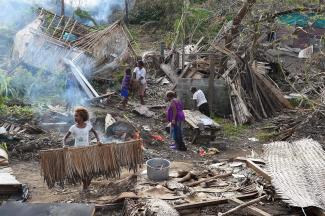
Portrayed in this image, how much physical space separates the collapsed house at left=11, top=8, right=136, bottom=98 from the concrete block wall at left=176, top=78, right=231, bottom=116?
2.80m

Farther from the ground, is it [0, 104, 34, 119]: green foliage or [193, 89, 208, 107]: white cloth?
[193, 89, 208, 107]: white cloth

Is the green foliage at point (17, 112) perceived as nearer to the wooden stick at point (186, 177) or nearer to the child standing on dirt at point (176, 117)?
the child standing on dirt at point (176, 117)

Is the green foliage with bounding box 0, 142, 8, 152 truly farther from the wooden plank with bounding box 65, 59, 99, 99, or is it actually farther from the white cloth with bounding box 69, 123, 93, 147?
the wooden plank with bounding box 65, 59, 99, 99

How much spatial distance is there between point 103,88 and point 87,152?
9166 mm

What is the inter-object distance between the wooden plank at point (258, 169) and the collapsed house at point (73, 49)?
7409 millimetres

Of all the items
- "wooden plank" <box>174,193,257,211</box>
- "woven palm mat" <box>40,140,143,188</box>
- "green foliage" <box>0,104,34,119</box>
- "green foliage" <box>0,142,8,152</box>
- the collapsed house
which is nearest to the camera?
"wooden plank" <box>174,193,257,211</box>

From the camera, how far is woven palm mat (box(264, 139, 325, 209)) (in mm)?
5477

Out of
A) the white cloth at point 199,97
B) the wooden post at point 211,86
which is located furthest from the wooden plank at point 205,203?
the wooden post at point 211,86

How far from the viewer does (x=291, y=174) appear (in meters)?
6.36

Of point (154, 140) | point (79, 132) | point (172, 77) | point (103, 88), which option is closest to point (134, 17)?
point (172, 77)

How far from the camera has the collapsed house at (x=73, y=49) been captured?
14820 mm

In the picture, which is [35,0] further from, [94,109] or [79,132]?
[79,132]

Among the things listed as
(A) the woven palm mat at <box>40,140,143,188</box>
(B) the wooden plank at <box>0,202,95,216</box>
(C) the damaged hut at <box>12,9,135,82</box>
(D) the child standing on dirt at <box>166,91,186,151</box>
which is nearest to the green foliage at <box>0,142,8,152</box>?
(A) the woven palm mat at <box>40,140,143,188</box>

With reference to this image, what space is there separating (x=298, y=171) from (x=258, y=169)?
29.8 inches
